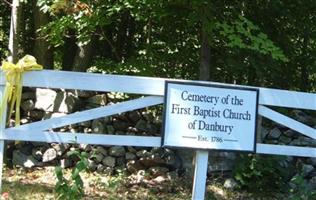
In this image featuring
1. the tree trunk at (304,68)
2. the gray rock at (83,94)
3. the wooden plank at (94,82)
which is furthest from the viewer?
the tree trunk at (304,68)

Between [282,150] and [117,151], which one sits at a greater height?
[282,150]

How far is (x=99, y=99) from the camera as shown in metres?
7.72

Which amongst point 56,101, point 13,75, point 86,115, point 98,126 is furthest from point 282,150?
point 56,101

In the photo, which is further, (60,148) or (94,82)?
(60,148)

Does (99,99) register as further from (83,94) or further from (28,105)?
(28,105)

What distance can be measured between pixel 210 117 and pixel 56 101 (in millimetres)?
3392

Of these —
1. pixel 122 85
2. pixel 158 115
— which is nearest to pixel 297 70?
pixel 158 115

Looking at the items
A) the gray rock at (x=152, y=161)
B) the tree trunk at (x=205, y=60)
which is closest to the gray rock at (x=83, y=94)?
the gray rock at (x=152, y=161)

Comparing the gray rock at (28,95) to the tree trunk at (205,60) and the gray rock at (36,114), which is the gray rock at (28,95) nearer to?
the gray rock at (36,114)

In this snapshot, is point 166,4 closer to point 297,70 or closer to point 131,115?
point 131,115

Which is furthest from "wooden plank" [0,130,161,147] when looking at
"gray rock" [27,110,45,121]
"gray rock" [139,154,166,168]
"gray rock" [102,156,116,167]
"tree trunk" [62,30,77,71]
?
"tree trunk" [62,30,77,71]

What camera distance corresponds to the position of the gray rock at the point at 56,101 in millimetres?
7625

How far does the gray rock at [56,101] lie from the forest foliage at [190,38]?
1.73ft

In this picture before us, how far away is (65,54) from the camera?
9117 millimetres
